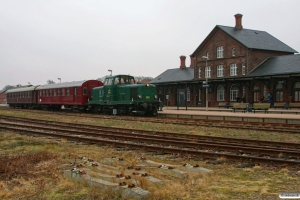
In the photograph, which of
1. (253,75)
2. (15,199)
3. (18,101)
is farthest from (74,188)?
(18,101)

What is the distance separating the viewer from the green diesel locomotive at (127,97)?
83.3 ft

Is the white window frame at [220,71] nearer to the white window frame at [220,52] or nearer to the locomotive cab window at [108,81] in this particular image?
the white window frame at [220,52]

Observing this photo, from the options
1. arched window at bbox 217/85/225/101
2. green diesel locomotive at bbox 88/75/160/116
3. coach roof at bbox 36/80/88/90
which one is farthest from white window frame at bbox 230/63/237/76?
coach roof at bbox 36/80/88/90

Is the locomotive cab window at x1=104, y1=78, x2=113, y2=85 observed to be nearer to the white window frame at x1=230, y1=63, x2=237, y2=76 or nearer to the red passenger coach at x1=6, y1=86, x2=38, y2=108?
the red passenger coach at x1=6, y1=86, x2=38, y2=108

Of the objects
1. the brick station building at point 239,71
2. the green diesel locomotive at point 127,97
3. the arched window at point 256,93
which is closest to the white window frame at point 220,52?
the brick station building at point 239,71

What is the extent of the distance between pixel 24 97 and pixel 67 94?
1431 centimetres

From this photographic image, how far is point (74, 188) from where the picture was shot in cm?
599

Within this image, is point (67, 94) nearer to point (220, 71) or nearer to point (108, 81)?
point (108, 81)

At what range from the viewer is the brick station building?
3753 cm

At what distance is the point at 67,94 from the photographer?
3325 centimetres

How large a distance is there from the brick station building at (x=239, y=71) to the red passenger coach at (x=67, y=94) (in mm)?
10070

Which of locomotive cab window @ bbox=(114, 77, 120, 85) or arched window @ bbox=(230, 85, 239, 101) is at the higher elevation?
locomotive cab window @ bbox=(114, 77, 120, 85)

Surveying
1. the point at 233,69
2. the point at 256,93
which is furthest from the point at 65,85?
the point at 233,69

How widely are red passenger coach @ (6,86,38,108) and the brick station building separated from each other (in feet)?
61.6
